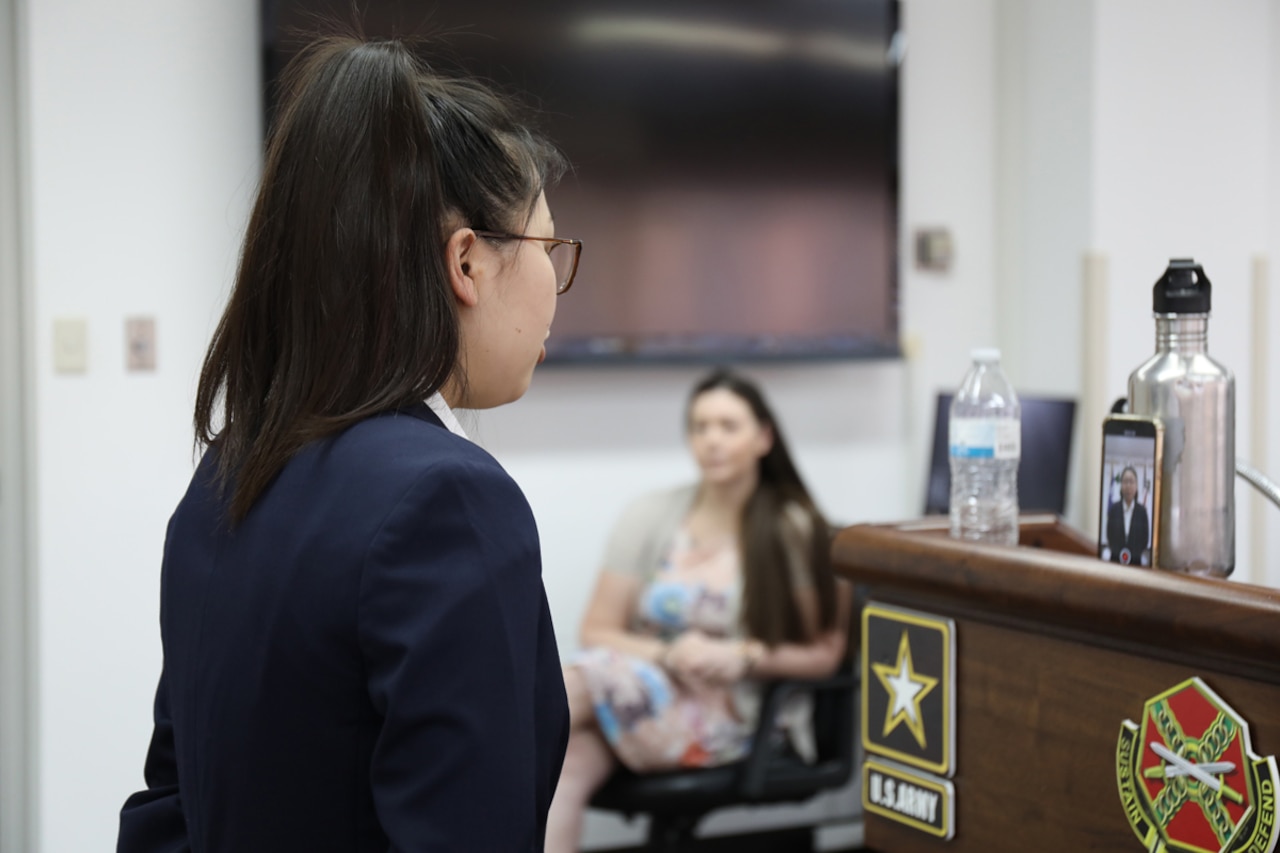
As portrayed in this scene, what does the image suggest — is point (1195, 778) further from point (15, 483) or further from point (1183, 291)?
point (15, 483)

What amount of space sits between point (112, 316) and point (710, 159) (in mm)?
1500

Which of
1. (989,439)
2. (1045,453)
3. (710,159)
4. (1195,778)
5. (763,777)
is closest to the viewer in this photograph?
(1195,778)

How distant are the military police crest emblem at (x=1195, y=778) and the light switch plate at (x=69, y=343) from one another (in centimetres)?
236

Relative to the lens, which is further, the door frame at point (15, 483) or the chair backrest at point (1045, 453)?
the chair backrest at point (1045, 453)

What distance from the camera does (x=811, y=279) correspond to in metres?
3.25

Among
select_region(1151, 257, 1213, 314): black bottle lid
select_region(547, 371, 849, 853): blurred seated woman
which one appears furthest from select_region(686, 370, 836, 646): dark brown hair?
select_region(1151, 257, 1213, 314): black bottle lid

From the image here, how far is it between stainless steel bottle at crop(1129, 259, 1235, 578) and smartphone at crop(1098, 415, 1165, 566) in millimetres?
15

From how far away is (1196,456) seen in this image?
1.20 m

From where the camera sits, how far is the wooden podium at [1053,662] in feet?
3.42

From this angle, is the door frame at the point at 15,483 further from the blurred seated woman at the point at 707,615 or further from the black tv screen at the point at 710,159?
the blurred seated woman at the point at 707,615

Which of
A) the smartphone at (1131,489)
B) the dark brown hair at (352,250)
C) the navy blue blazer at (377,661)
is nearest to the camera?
the navy blue blazer at (377,661)

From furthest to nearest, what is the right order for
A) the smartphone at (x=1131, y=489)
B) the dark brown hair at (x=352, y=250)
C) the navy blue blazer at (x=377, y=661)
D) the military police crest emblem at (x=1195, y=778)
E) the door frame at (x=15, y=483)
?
the door frame at (x=15, y=483), the smartphone at (x=1131, y=489), the military police crest emblem at (x=1195, y=778), the dark brown hair at (x=352, y=250), the navy blue blazer at (x=377, y=661)

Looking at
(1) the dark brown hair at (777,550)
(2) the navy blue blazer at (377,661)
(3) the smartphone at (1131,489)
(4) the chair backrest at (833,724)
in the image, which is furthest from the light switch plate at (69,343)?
(3) the smartphone at (1131,489)

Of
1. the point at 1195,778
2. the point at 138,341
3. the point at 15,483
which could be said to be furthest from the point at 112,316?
the point at 1195,778
